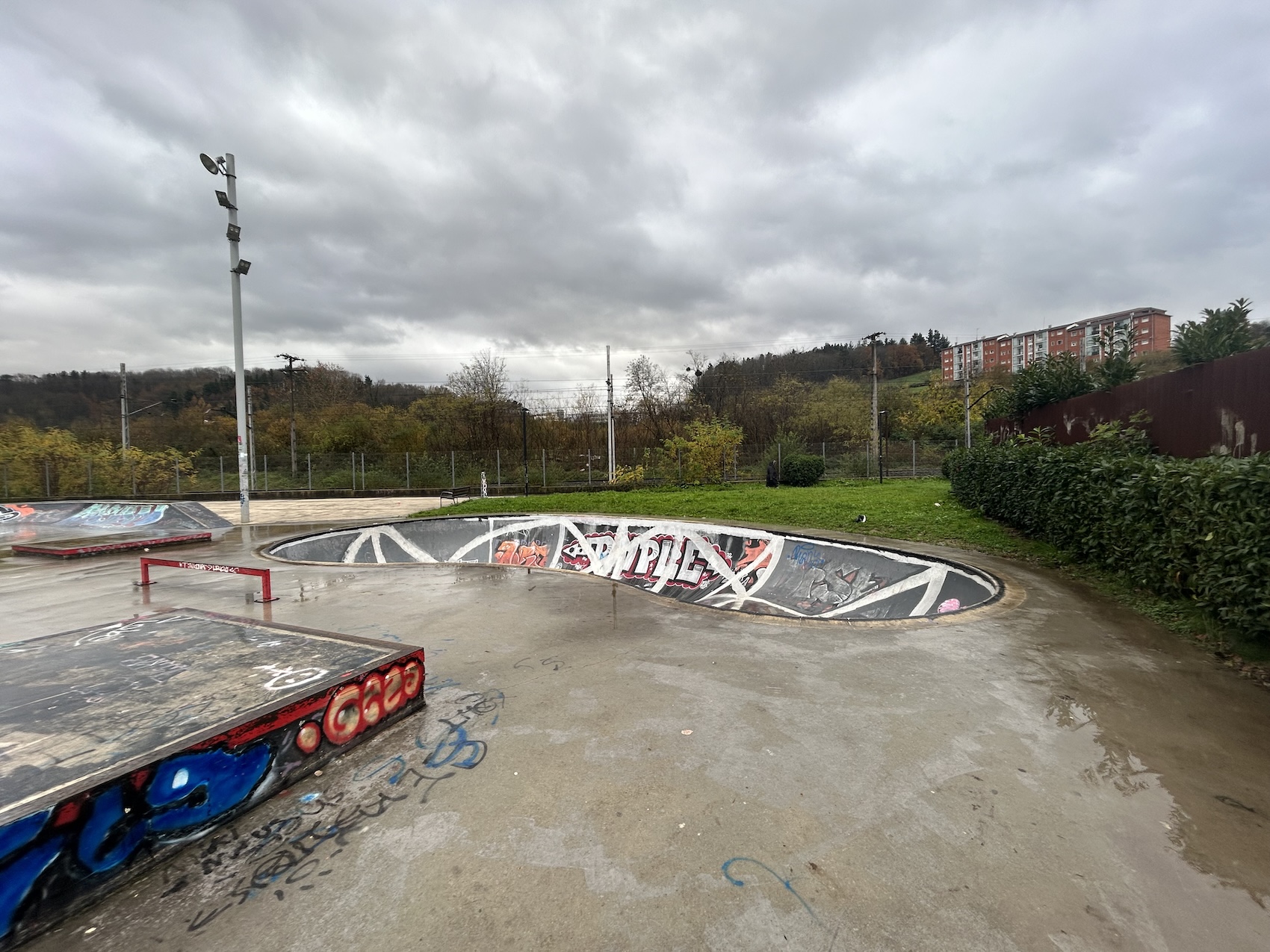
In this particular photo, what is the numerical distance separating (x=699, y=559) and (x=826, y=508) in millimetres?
4557

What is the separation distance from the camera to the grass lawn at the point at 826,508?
10633 millimetres

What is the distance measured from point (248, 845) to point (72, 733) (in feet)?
4.07

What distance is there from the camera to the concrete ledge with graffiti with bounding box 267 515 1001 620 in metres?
8.20

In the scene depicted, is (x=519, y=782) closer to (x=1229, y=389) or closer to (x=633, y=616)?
(x=633, y=616)

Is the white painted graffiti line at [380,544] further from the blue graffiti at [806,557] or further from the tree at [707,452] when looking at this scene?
the tree at [707,452]

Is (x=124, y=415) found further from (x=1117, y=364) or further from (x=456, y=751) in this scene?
(x=1117, y=364)

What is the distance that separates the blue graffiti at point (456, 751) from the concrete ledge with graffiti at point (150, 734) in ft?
1.62

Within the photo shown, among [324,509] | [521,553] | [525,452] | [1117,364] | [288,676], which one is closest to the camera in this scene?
[288,676]

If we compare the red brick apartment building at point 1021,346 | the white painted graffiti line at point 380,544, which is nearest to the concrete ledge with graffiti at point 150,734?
the white painted graffiti line at point 380,544

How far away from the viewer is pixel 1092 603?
6.46m

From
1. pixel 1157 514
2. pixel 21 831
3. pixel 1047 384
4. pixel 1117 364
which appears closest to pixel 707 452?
pixel 1047 384

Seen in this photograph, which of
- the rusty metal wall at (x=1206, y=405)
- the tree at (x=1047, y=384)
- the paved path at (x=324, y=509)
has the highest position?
the tree at (x=1047, y=384)

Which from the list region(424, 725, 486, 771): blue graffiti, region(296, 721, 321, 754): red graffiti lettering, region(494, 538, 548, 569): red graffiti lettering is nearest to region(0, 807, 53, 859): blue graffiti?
region(296, 721, 321, 754): red graffiti lettering

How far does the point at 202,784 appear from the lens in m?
2.56
